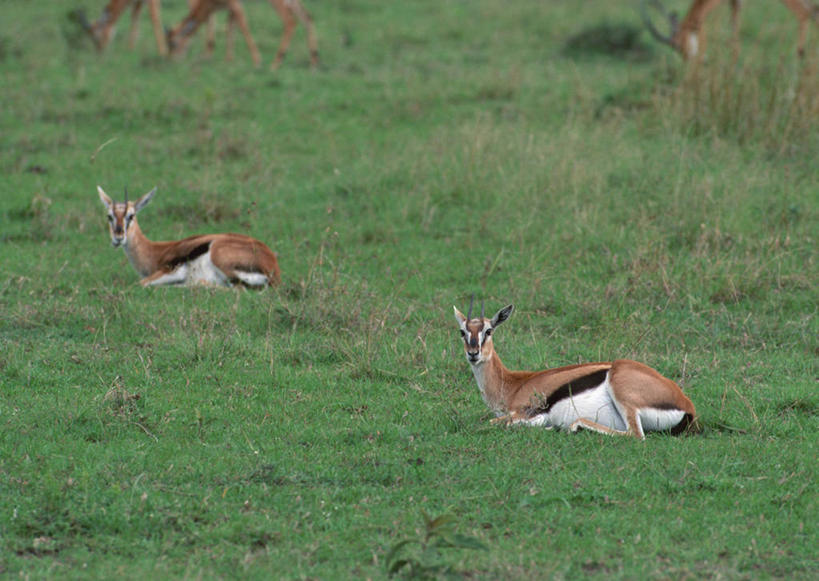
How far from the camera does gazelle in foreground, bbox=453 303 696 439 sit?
535 cm

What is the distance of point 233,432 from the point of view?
17.7ft

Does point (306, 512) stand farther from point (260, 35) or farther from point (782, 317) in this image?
point (260, 35)

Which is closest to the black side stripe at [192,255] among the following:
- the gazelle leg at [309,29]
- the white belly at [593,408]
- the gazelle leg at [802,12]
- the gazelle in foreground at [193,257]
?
the gazelle in foreground at [193,257]

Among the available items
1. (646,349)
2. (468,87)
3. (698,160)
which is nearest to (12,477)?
(646,349)

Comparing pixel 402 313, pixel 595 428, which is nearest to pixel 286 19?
pixel 402 313

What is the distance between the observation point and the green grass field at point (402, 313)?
4.39 m

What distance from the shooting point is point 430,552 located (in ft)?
13.0

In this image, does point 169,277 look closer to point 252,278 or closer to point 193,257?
point 193,257

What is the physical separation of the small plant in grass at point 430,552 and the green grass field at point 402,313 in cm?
1

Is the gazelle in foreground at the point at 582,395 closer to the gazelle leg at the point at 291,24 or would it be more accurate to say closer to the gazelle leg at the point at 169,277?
the gazelle leg at the point at 169,277

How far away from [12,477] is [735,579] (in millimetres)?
2884

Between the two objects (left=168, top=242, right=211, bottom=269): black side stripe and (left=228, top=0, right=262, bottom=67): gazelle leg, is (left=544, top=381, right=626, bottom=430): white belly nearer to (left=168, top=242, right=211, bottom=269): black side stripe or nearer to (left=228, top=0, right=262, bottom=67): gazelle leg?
(left=168, top=242, right=211, bottom=269): black side stripe

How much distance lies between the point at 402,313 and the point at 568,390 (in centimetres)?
203

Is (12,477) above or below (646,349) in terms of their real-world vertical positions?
above
